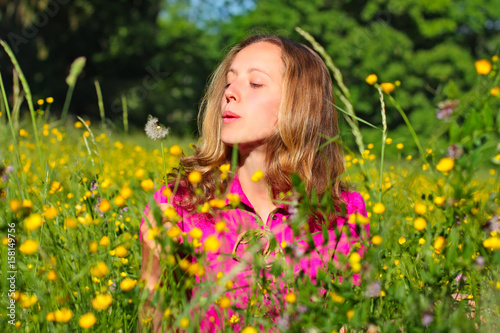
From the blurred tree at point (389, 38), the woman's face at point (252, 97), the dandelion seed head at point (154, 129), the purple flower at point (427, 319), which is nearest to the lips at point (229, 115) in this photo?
the woman's face at point (252, 97)

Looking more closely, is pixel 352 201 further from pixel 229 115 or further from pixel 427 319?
pixel 427 319

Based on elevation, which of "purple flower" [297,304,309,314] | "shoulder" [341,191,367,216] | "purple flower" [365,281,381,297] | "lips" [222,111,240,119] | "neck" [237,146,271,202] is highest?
"lips" [222,111,240,119]

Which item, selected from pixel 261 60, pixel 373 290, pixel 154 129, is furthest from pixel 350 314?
pixel 261 60

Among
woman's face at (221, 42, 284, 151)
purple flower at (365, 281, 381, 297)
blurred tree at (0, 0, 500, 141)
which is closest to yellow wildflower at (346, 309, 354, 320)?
purple flower at (365, 281, 381, 297)

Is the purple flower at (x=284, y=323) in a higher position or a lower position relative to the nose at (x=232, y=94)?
lower

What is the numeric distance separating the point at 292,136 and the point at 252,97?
0.92ft

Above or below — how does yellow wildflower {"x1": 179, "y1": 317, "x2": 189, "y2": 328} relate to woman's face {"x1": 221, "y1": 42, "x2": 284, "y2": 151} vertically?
below

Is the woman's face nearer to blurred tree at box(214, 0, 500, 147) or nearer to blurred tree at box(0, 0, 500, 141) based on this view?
blurred tree at box(0, 0, 500, 141)

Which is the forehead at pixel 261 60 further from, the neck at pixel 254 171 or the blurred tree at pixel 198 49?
the blurred tree at pixel 198 49

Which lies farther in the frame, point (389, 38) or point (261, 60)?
point (389, 38)

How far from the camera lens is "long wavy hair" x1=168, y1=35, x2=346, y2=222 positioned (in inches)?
82.7

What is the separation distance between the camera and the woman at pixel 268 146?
1.93m

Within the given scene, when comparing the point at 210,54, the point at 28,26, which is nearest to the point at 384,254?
the point at 28,26

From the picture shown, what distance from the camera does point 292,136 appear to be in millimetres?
2143
